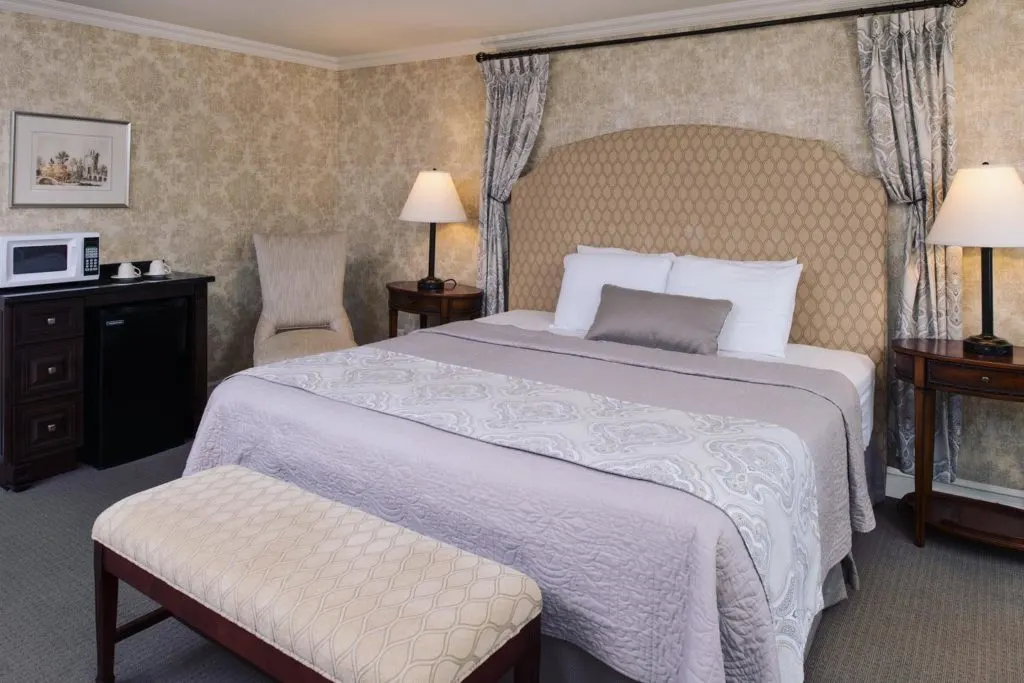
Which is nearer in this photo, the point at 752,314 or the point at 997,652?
the point at 997,652

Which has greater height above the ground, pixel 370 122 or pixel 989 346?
pixel 370 122

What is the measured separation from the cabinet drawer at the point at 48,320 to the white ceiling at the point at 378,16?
5.48ft

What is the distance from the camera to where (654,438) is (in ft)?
6.93

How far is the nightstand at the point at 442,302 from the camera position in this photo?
4.62 meters

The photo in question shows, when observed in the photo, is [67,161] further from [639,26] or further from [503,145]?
[639,26]

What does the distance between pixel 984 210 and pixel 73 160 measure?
15.0 ft

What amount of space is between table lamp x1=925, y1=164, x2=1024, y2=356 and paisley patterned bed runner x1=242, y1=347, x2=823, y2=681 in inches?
54.8

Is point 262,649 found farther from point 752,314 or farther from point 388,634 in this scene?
point 752,314

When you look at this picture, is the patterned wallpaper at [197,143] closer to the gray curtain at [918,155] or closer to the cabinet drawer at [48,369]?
the cabinet drawer at [48,369]

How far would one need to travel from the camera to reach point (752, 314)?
11.2 feet

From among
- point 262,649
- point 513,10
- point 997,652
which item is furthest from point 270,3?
point 997,652

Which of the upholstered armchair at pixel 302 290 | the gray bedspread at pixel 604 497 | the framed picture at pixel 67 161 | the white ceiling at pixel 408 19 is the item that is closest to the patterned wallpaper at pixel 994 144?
the white ceiling at pixel 408 19

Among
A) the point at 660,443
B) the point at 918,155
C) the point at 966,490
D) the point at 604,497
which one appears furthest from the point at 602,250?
the point at 604,497

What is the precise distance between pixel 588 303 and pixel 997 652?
2.23 meters
